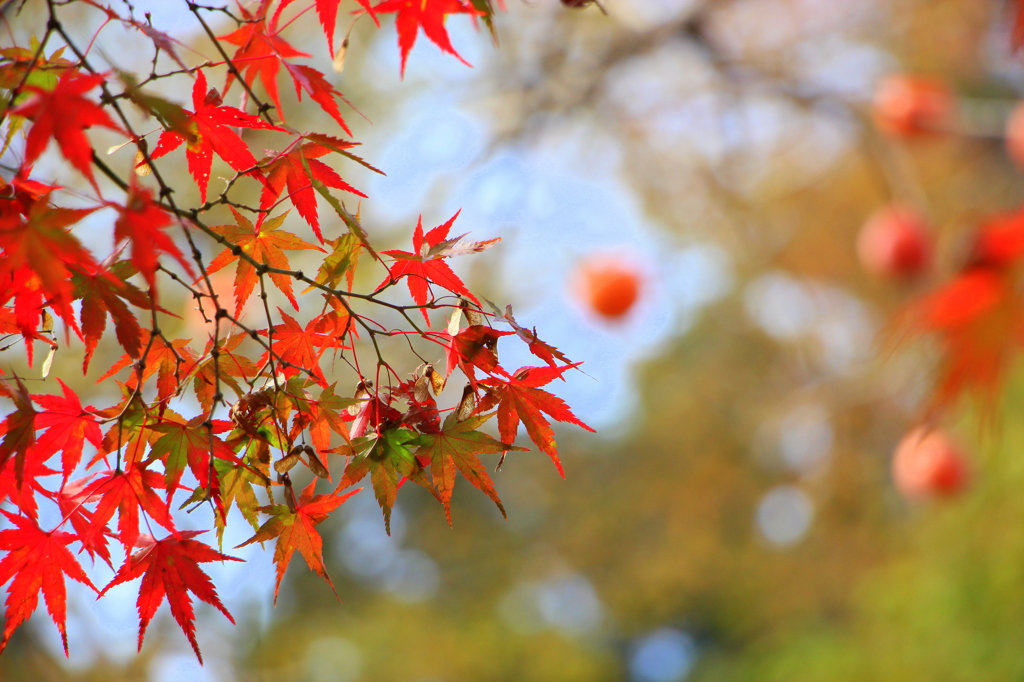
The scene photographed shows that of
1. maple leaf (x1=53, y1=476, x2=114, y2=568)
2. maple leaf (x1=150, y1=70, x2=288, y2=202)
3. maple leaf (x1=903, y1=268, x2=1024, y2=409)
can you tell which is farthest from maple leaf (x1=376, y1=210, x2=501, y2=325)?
maple leaf (x1=903, y1=268, x2=1024, y2=409)

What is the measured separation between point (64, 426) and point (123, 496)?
0.06 meters

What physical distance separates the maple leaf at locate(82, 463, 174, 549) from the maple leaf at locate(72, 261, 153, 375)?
66 millimetres

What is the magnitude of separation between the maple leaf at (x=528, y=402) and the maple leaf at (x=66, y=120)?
230mm

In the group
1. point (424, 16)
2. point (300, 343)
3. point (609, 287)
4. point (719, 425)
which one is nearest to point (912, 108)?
point (609, 287)

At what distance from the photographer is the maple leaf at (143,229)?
0.34 metres

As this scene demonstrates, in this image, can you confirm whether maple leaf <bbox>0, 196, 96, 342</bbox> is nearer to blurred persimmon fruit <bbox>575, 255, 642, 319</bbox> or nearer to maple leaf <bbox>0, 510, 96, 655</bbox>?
maple leaf <bbox>0, 510, 96, 655</bbox>

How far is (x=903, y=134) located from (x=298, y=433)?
2297 millimetres

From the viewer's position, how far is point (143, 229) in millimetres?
346

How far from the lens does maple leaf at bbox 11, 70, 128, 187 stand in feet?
1.14

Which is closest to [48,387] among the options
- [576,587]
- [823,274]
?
[576,587]

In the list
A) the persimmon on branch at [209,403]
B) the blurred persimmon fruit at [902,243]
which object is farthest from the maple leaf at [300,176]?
the blurred persimmon fruit at [902,243]

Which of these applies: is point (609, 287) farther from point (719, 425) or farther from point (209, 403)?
point (719, 425)

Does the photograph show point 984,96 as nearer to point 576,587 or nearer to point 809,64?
point 809,64

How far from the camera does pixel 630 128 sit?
2832 millimetres
